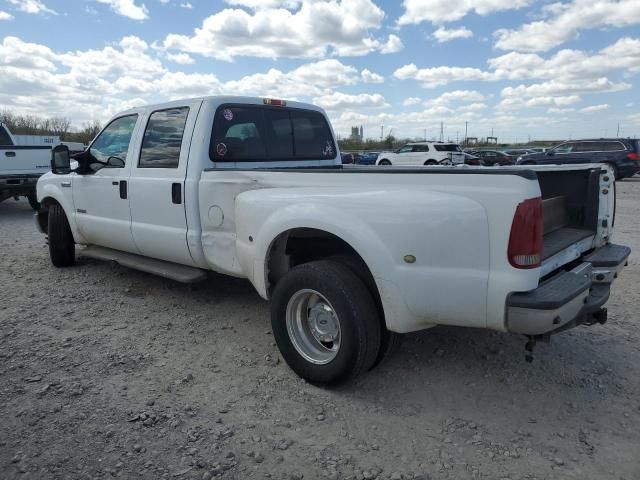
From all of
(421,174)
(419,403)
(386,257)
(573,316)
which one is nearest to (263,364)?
(419,403)

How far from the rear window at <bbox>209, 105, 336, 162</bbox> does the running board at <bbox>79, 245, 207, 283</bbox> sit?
103 centimetres

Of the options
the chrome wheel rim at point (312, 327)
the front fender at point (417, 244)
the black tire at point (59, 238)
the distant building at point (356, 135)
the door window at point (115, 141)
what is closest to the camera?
the front fender at point (417, 244)

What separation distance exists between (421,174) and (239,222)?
1.55 m

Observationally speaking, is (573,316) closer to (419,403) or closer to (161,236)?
(419,403)

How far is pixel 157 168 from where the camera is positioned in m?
4.64

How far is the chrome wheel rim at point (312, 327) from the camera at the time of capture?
332 cm

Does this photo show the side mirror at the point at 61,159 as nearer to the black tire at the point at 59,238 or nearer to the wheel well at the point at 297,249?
the black tire at the point at 59,238

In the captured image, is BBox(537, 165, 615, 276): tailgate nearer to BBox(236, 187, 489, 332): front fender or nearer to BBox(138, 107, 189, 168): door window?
BBox(236, 187, 489, 332): front fender

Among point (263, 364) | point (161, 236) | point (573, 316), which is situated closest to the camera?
point (573, 316)

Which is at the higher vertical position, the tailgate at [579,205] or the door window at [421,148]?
the door window at [421,148]

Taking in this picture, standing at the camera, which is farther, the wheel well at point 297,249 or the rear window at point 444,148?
the rear window at point 444,148

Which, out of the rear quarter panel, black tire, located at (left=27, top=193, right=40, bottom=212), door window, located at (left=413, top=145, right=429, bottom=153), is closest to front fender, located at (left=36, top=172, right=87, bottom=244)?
the rear quarter panel

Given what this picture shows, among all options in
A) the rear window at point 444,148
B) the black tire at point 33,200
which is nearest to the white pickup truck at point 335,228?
the black tire at point 33,200

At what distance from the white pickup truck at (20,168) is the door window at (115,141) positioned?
6893 millimetres
